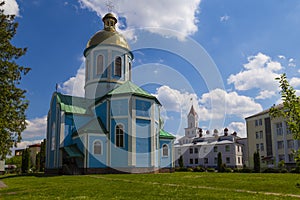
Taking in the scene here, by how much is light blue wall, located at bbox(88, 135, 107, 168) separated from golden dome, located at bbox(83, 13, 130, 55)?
13190 millimetres

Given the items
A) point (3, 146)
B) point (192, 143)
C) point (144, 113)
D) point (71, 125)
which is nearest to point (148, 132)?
point (144, 113)

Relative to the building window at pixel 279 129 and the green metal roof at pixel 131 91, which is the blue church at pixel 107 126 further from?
the building window at pixel 279 129

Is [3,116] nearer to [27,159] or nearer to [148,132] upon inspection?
[148,132]

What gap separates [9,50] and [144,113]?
602 inches

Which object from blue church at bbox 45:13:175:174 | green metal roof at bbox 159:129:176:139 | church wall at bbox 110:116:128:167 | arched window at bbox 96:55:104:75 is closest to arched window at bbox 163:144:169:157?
blue church at bbox 45:13:175:174

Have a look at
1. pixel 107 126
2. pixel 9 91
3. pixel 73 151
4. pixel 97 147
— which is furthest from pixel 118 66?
pixel 9 91

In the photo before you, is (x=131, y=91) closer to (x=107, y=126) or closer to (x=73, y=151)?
(x=107, y=126)

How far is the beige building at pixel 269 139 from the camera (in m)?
44.2

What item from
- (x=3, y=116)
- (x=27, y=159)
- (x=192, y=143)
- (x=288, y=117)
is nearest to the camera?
(x=288, y=117)

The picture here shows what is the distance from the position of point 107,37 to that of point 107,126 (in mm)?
12835

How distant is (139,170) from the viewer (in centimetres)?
2688

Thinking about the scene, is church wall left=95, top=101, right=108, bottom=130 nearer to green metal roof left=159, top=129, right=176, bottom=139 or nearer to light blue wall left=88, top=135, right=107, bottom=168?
light blue wall left=88, top=135, right=107, bottom=168

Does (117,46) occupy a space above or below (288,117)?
above

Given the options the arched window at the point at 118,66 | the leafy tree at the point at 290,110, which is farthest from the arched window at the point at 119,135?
the leafy tree at the point at 290,110
